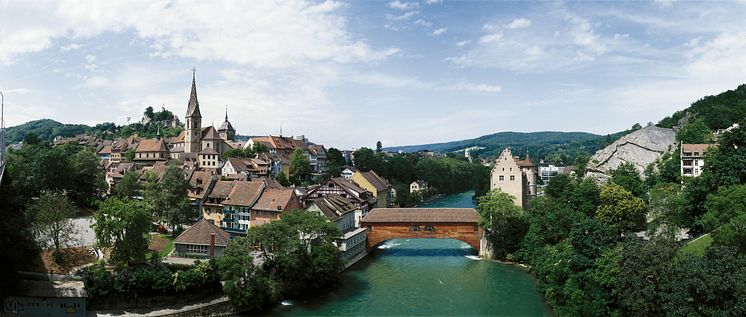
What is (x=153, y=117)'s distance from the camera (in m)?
120

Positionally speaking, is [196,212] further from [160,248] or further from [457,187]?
[457,187]

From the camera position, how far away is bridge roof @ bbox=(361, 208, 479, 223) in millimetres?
41844

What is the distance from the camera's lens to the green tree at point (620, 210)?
36531mm

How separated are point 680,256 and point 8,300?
2779 cm

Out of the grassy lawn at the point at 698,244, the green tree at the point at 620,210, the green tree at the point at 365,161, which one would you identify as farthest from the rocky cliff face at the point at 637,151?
the grassy lawn at the point at 698,244

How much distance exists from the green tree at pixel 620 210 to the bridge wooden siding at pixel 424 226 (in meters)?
9.06

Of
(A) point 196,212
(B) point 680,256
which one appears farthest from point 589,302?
(A) point 196,212

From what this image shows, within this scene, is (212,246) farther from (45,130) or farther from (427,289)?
(45,130)

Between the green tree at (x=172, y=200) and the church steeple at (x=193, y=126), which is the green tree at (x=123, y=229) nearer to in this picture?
the green tree at (x=172, y=200)

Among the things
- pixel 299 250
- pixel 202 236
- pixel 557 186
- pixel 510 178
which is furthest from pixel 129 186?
pixel 557 186

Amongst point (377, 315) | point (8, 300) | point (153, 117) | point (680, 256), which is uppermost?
point (153, 117)

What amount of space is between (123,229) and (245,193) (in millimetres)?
14968

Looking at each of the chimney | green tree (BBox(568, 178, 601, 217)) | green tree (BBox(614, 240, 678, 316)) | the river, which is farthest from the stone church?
green tree (BBox(614, 240, 678, 316))

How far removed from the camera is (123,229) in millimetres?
26609
